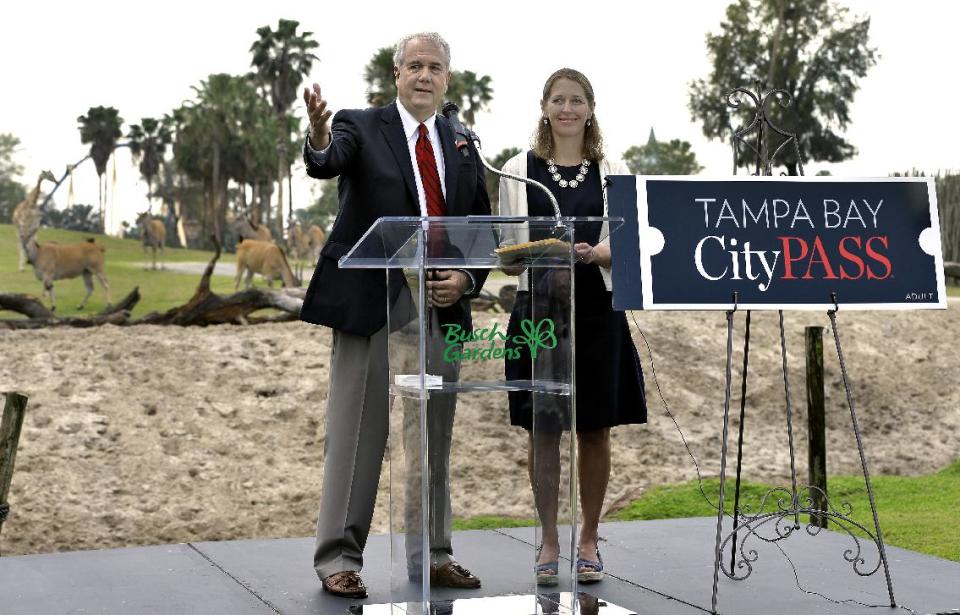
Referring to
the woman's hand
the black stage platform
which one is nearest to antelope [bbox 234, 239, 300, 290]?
the black stage platform

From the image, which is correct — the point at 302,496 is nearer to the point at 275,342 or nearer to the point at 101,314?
the point at 275,342

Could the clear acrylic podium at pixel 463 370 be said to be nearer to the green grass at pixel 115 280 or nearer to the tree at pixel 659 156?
the green grass at pixel 115 280

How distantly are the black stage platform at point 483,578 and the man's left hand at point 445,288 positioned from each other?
35.8 inches

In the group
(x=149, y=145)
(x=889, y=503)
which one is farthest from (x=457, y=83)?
(x=889, y=503)

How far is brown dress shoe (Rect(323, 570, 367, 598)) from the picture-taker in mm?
4234

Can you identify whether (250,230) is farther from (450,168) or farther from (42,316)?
(450,168)

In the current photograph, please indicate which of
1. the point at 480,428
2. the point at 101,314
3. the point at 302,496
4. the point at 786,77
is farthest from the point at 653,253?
the point at 786,77

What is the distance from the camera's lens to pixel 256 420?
10.9m

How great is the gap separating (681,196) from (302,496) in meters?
6.05

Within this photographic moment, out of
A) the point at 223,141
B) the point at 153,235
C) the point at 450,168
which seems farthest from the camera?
the point at 223,141

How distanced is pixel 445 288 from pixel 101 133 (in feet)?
40.1

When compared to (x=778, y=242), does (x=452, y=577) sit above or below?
below

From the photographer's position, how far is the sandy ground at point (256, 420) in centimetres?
909

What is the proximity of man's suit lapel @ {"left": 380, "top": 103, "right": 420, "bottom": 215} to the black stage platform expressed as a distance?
1.21m
